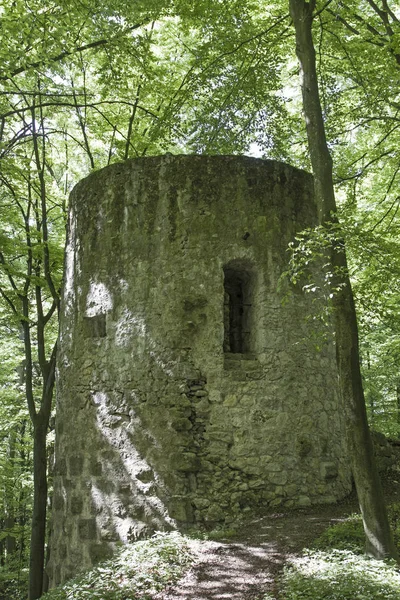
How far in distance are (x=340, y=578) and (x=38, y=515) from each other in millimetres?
7521

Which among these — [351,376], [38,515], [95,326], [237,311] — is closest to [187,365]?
[237,311]

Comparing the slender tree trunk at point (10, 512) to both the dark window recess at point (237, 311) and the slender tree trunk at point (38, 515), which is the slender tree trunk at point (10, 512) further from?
the dark window recess at point (237, 311)

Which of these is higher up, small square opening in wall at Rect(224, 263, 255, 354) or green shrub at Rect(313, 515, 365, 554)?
small square opening in wall at Rect(224, 263, 255, 354)

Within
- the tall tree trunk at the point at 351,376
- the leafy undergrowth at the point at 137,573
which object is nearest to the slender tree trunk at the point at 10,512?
the leafy undergrowth at the point at 137,573

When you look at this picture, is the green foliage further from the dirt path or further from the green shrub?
the dirt path

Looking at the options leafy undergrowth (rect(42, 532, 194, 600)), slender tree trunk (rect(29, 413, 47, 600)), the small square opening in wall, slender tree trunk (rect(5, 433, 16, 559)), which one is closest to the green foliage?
leafy undergrowth (rect(42, 532, 194, 600))

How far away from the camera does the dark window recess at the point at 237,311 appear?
27.4ft

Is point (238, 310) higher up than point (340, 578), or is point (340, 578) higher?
point (238, 310)

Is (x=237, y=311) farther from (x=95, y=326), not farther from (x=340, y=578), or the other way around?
(x=340, y=578)

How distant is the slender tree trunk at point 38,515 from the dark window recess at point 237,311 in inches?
185

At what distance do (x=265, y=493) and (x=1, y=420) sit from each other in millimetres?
10187

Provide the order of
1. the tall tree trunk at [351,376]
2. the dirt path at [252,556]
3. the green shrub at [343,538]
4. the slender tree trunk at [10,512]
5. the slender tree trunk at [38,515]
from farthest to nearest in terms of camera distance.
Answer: the slender tree trunk at [10,512], the slender tree trunk at [38,515], the green shrub at [343,538], the tall tree trunk at [351,376], the dirt path at [252,556]

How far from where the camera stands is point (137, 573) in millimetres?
5645

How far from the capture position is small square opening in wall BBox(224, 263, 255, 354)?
834 centimetres
